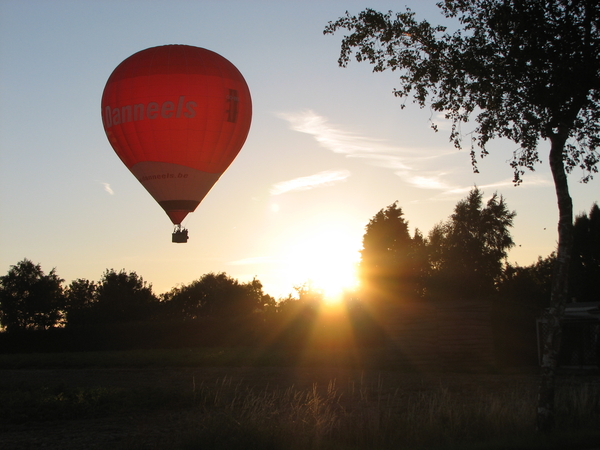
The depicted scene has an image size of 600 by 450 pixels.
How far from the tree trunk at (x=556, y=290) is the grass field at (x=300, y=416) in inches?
17.2

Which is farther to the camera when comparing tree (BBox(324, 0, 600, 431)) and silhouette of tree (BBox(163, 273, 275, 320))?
silhouette of tree (BBox(163, 273, 275, 320))

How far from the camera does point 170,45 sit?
905 inches

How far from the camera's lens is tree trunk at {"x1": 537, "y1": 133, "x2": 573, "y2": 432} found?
10229 millimetres

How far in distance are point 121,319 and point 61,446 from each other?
5301 centimetres

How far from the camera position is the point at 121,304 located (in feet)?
204

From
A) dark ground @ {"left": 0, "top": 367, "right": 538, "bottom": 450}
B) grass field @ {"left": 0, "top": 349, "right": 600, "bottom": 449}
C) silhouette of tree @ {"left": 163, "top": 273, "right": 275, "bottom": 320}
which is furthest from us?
silhouette of tree @ {"left": 163, "top": 273, "right": 275, "bottom": 320}

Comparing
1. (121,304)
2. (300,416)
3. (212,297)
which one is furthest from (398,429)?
(212,297)

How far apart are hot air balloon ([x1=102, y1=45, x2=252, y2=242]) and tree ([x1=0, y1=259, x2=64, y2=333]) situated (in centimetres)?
5284

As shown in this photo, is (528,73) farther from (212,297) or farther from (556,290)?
(212,297)

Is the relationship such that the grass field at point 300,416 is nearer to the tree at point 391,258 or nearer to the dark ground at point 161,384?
the dark ground at point 161,384

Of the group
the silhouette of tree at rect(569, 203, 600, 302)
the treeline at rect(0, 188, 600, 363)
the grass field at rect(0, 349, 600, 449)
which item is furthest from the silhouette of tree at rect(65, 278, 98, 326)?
the grass field at rect(0, 349, 600, 449)

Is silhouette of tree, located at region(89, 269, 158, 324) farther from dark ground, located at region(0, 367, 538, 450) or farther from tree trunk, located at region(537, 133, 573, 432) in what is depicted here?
tree trunk, located at region(537, 133, 573, 432)

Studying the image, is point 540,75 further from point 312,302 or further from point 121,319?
point 121,319

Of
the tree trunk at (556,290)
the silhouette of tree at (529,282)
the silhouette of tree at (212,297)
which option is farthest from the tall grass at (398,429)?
the silhouette of tree at (212,297)
